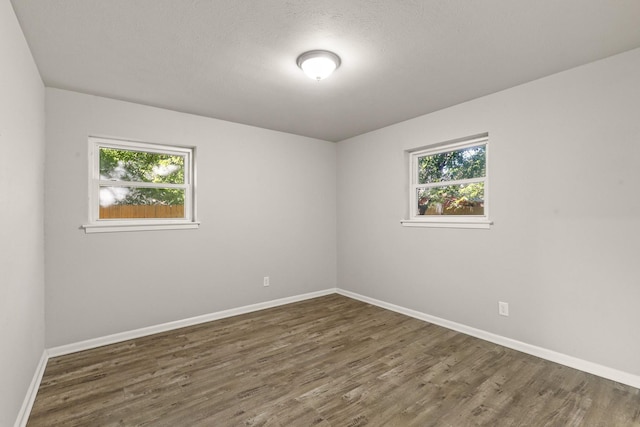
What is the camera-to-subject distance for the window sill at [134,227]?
2.98m

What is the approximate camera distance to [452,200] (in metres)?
3.56

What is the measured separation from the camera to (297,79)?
2.71 m

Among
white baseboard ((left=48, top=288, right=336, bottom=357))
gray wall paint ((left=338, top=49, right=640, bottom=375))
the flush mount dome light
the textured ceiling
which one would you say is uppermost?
the textured ceiling

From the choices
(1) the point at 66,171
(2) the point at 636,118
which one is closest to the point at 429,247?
(2) the point at 636,118

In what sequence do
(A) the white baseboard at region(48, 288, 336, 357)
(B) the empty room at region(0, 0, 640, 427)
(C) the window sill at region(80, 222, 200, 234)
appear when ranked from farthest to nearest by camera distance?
(C) the window sill at region(80, 222, 200, 234) < (A) the white baseboard at region(48, 288, 336, 357) < (B) the empty room at region(0, 0, 640, 427)

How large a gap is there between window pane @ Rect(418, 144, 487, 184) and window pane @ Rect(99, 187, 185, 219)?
305 cm

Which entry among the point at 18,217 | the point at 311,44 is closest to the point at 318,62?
the point at 311,44

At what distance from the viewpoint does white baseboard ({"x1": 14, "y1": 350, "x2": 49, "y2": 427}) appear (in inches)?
71.9

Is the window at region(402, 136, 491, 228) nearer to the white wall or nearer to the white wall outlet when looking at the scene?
the white wall outlet

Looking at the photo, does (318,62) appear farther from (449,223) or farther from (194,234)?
(194,234)

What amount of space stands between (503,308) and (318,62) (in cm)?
283

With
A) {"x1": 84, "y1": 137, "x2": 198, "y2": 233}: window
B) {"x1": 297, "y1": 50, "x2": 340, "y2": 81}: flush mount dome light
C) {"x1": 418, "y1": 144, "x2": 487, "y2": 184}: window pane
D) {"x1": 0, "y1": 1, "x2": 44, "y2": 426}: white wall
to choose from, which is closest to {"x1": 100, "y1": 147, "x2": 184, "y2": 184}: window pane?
{"x1": 84, "y1": 137, "x2": 198, "y2": 233}: window

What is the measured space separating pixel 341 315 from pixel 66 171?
3.32 m

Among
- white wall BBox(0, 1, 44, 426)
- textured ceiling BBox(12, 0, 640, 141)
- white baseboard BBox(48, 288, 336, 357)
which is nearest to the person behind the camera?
white wall BBox(0, 1, 44, 426)
